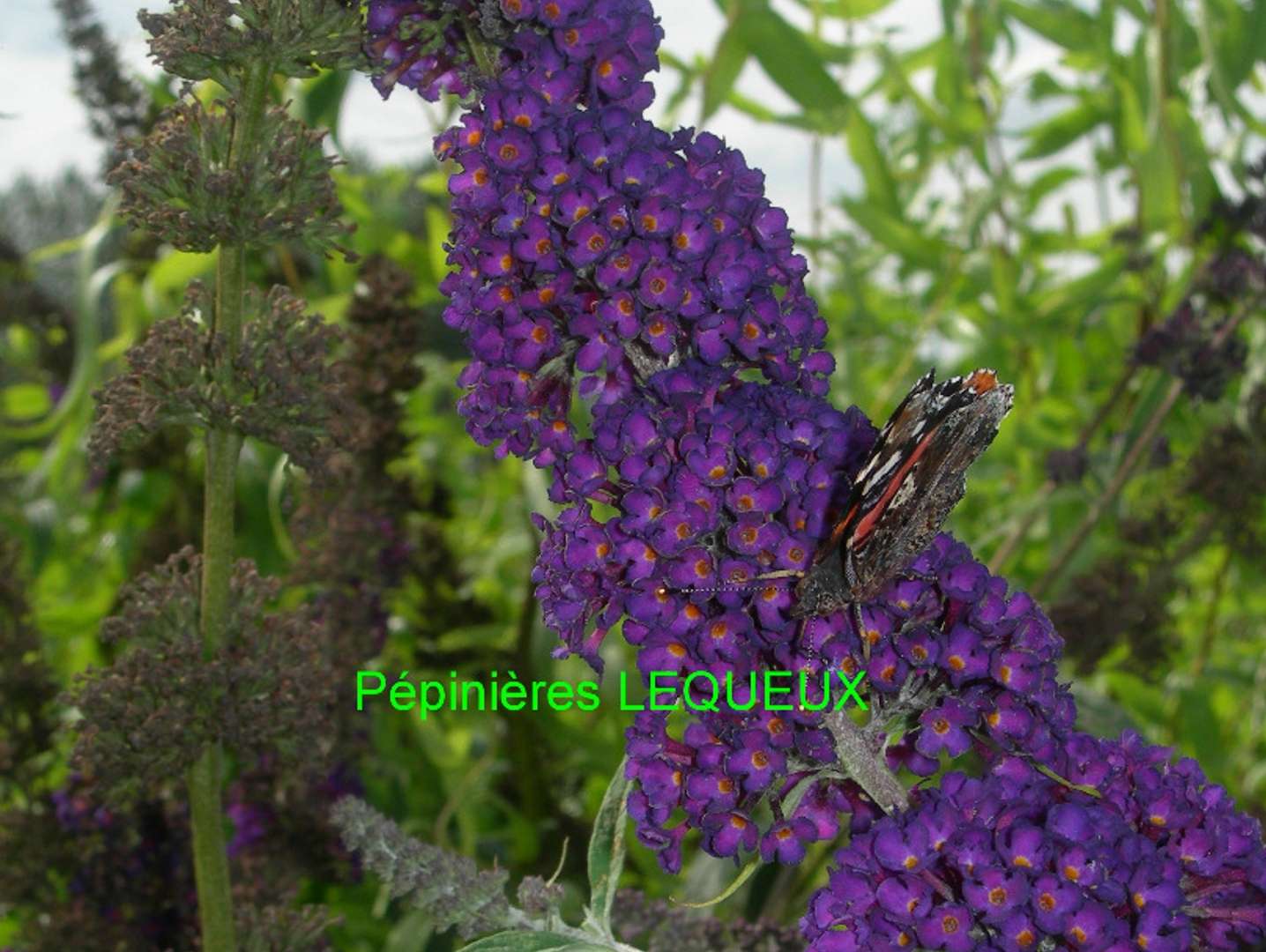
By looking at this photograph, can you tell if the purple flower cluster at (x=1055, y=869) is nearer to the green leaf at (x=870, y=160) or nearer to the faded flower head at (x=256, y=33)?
the faded flower head at (x=256, y=33)

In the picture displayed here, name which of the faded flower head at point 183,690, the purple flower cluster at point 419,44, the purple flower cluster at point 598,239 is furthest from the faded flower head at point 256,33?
the faded flower head at point 183,690

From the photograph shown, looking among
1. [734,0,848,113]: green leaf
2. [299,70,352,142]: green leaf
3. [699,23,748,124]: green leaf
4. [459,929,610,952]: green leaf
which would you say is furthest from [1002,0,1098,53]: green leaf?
[459,929,610,952]: green leaf

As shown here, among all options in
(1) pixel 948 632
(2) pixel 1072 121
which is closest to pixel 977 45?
(2) pixel 1072 121

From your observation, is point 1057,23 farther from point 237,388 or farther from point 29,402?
point 29,402

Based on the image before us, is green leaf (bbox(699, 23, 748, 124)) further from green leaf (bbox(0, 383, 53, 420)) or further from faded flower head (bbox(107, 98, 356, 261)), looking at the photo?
green leaf (bbox(0, 383, 53, 420))

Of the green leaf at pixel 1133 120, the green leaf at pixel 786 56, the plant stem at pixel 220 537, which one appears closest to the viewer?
the plant stem at pixel 220 537

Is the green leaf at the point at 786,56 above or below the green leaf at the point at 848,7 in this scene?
below
